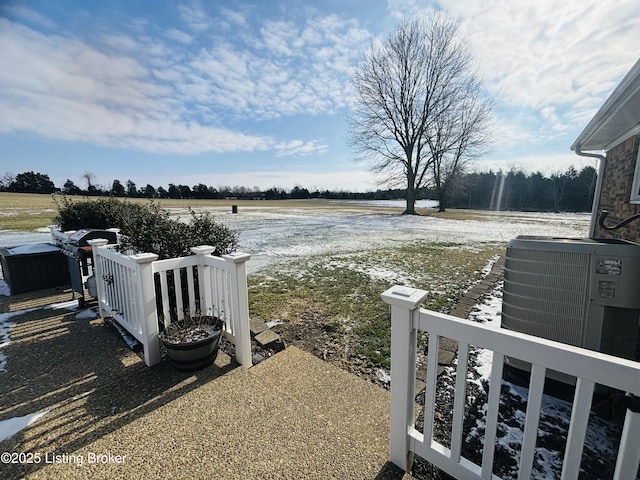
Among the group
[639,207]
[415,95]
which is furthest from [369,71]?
[639,207]

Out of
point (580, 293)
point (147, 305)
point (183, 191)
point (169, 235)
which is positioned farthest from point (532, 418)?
point (183, 191)

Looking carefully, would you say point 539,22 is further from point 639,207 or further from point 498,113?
point 498,113

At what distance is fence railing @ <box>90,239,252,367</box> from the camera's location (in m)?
2.60

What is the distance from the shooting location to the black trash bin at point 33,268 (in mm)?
4617

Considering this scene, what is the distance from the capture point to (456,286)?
514 centimetres

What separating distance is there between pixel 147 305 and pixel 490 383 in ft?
8.99

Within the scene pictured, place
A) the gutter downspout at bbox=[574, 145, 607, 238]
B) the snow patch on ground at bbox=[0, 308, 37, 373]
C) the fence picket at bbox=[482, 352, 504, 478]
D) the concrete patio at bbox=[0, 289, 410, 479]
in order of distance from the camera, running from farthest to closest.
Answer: the gutter downspout at bbox=[574, 145, 607, 238]
the snow patch on ground at bbox=[0, 308, 37, 373]
the concrete patio at bbox=[0, 289, 410, 479]
the fence picket at bbox=[482, 352, 504, 478]

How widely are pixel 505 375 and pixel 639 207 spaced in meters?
3.47

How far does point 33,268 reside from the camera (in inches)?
189

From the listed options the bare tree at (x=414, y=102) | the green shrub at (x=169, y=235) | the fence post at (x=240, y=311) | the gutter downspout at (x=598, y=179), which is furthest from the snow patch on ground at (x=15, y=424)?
the bare tree at (x=414, y=102)

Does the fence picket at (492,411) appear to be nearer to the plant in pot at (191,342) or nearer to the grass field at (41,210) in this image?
the plant in pot at (191,342)

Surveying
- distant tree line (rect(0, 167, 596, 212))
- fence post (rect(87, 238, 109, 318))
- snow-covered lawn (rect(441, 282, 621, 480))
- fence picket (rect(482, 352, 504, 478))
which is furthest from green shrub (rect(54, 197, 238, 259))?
distant tree line (rect(0, 167, 596, 212))

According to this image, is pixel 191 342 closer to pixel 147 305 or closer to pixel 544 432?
pixel 147 305

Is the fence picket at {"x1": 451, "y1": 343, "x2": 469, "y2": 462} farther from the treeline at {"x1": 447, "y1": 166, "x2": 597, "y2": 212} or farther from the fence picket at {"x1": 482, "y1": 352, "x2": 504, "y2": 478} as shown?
the treeline at {"x1": 447, "y1": 166, "x2": 597, "y2": 212}
